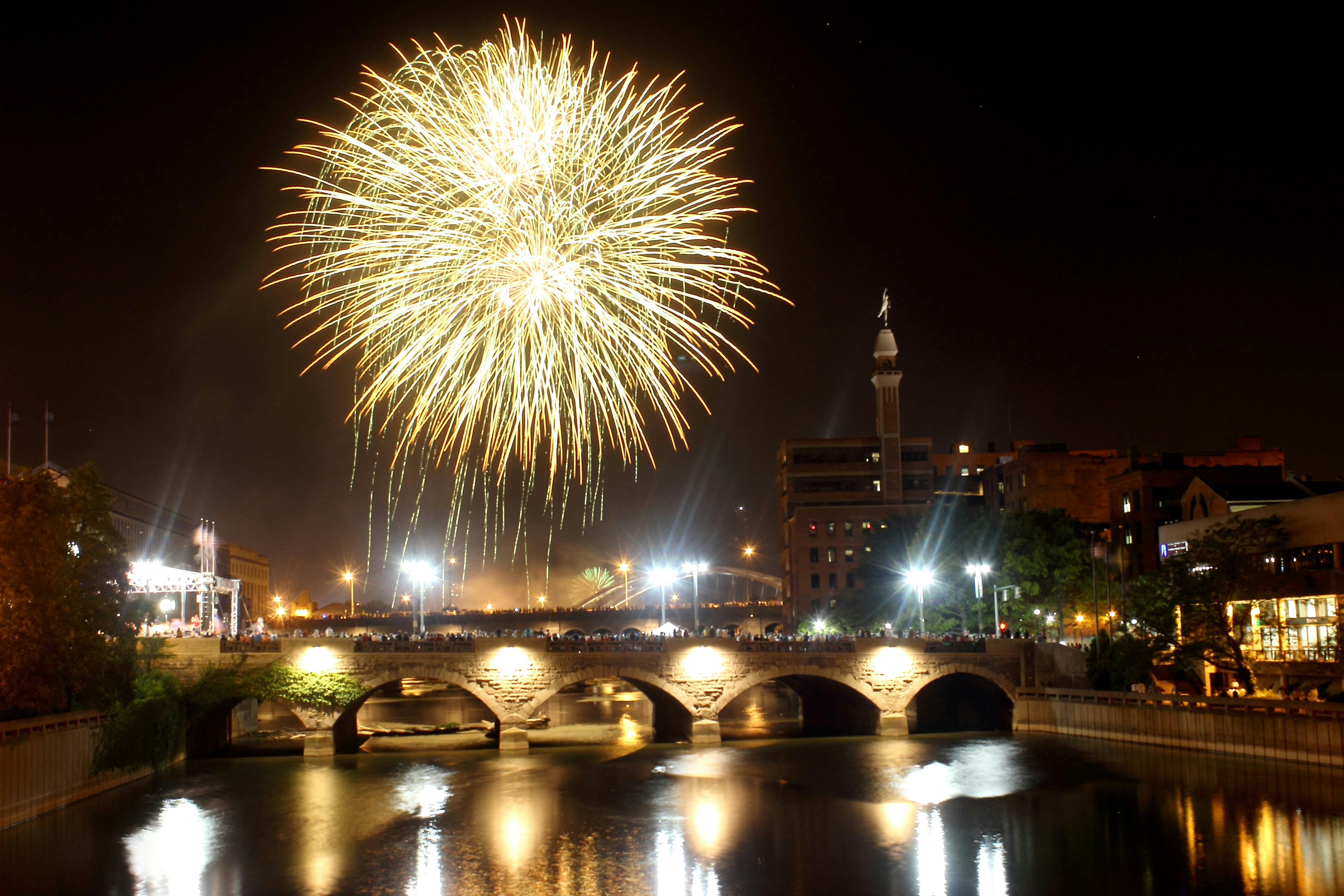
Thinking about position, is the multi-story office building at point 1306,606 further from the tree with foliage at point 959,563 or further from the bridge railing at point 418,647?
the bridge railing at point 418,647

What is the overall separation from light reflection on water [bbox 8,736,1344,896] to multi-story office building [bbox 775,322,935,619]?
6249cm

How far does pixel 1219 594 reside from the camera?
5709 cm

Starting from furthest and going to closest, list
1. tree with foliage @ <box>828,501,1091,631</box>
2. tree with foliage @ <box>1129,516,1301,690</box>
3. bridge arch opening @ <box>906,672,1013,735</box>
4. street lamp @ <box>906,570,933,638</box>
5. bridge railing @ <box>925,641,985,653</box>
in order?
tree with foliage @ <box>828,501,1091,631</box> < street lamp @ <box>906,570,933,638</box> < bridge arch opening @ <box>906,672,1013,735</box> < bridge railing @ <box>925,641,985,653</box> < tree with foliage @ <box>1129,516,1301,690</box>

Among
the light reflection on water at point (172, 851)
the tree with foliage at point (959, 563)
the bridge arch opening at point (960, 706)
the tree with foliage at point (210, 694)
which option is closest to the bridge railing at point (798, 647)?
the bridge arch opening at point (960, 706)

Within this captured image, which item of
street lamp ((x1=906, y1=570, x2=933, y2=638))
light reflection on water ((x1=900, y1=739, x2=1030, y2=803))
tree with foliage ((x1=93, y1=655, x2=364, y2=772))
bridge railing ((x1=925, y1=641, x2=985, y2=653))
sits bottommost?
light reflection on water ((x1=900, y1=739, x2=1030, y2=803))

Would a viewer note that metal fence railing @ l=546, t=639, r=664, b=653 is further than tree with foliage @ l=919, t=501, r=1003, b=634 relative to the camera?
No

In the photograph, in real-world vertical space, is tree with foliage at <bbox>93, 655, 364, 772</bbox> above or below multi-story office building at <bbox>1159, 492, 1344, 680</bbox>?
below

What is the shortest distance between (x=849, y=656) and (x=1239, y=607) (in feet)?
64.3

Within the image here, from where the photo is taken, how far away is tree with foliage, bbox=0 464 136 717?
40188 millimetres

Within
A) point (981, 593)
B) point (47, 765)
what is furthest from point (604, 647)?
point (981, 593)

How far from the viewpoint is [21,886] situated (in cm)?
3192

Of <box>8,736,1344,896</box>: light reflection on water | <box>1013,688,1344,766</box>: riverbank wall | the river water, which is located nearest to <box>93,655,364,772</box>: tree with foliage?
the river water

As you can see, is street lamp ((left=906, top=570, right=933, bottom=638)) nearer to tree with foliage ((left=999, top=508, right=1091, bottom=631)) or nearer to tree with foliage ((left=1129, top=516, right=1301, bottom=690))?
tree with foliage ((left=999, top=508, right=1091, bottom=631))

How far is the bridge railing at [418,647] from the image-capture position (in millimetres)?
58531
